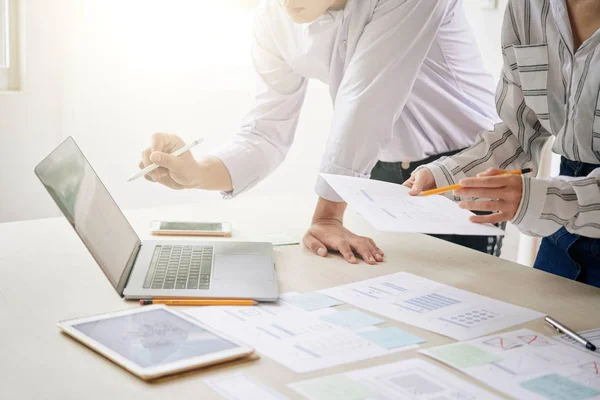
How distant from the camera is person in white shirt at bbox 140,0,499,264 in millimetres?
1510

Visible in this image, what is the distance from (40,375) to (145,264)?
0.45 metres

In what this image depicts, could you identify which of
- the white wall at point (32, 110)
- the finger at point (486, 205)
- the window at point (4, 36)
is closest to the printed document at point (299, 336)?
the finger at point (486, 205)

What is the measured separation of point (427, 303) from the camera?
3.70 ft

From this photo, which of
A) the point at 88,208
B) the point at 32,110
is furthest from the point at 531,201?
the point at 32,110

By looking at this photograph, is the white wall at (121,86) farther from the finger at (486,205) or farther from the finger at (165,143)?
the finger at (486,205)

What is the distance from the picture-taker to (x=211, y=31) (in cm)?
301

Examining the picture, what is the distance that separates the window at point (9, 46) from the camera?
2.57 m

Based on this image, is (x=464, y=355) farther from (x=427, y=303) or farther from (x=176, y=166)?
(x=176, y=166)

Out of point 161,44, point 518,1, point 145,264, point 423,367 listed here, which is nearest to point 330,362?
point 423,367

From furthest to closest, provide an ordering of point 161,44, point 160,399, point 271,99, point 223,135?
point 223,135
point 161,44
point 271,99
point 160,399

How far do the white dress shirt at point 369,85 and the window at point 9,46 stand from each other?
123 centimetres

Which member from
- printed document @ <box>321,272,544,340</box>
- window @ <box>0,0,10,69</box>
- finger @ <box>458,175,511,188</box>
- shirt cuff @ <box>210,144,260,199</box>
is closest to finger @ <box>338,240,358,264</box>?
printed document @ <box>321,272,544,340</box>

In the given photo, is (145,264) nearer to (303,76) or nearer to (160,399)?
(160,399)

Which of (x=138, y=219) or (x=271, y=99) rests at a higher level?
(x=271, y=99)
